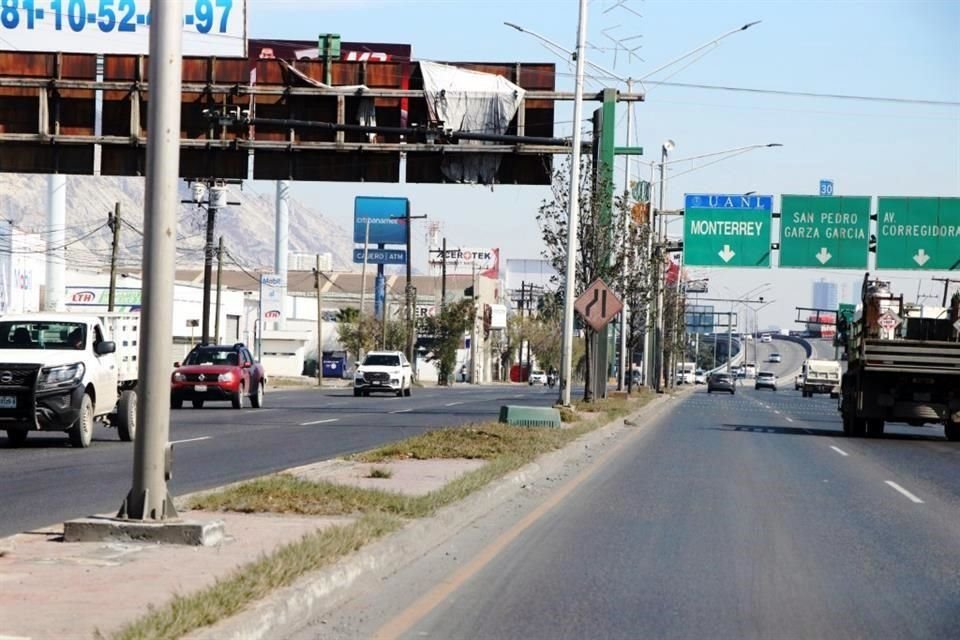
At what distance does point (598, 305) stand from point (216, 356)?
11.5m

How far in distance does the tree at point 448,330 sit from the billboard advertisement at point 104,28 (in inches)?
2784

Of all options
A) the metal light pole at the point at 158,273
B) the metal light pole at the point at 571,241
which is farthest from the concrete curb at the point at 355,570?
the metal light pole at the point at 571,241

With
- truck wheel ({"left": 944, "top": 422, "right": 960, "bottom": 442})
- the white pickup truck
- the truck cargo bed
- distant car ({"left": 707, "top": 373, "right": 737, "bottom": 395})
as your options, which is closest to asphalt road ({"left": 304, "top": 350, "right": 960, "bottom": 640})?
the white pickup truck

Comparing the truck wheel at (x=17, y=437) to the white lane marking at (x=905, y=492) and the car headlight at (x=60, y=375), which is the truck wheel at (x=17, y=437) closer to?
the car headlight at (x=60, y=375)

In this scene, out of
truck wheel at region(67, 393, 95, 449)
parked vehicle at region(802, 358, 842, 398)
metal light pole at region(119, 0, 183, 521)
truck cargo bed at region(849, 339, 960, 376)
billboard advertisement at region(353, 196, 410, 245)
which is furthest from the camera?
billboard advertisement at region(353, 196, 410, 245)

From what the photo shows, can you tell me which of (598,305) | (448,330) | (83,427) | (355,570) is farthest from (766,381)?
(355,570)

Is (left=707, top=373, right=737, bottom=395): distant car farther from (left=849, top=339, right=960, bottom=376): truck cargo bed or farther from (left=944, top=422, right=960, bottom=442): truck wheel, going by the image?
(left=849, top=339, right=960, bottom=376): truck cargo bed

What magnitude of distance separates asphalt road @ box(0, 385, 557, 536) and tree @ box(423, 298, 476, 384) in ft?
223

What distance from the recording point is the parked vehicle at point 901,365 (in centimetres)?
3219

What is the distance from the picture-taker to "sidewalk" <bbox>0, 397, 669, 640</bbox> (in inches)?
306

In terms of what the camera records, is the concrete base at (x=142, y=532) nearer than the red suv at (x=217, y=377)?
Yes

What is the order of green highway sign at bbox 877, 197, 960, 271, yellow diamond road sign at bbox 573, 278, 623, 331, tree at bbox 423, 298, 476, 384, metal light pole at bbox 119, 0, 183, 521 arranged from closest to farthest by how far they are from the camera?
metal light pole at bbox 119, 0, 183, 521 → yellow diamond road sign at bbox 573, 278, 623, 331 → green highway sign at bbox 877, 197, 960, 271 → tree at bbox 423, 298, 476, 384

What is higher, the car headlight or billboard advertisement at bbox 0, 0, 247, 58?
billboard advertisement at bbox 0, 0, 247, 58

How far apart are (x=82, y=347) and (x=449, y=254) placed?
172122mm
